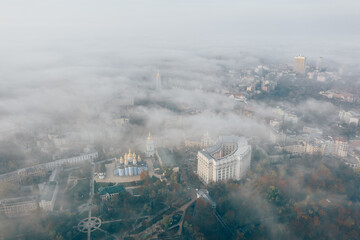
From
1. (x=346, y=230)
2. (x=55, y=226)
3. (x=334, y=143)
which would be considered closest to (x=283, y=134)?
(x=334, y=143)

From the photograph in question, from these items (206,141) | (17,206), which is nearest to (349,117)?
(206,141)

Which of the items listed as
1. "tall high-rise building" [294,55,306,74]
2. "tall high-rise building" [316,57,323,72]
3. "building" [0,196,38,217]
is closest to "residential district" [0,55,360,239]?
"building" [0,196,38,217]

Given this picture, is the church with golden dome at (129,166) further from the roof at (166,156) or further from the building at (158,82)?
the building at (158,82)

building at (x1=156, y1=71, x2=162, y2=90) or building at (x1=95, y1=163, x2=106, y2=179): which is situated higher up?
building at (x1=156, y1=71, x2=162, y2=90)

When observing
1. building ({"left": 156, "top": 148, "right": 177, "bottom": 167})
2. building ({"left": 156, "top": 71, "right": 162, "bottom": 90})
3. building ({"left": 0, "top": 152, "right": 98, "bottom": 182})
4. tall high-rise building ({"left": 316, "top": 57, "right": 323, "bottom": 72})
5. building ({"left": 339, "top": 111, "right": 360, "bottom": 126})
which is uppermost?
building ({"left": 156, "top": 71, "right": 162, "bottom": 90})

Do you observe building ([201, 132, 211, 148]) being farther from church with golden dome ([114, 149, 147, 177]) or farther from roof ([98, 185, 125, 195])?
roof ([98, 185, 125, 195])
